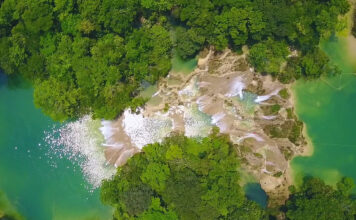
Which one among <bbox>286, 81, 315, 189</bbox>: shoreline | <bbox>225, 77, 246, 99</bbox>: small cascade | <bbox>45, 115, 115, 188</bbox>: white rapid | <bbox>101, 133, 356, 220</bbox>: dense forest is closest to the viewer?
<bbox>101, 133, 356, 220</bbox>: dense forest

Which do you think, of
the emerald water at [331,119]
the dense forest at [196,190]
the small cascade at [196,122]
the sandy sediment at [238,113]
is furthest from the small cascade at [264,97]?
the dense forest at [196,190]

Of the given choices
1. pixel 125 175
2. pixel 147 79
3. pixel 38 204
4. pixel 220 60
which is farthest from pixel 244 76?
pixel 38 204

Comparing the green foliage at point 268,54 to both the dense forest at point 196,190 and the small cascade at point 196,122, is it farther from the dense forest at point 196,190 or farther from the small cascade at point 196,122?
the dense forest at point 196,190

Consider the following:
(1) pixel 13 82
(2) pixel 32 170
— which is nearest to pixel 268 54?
(1) pixel 13 82

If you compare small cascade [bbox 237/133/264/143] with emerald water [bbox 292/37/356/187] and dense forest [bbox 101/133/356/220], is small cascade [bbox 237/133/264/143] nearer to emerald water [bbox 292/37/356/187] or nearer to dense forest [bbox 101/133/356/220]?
dense forest [bbox 101/133/356/220]

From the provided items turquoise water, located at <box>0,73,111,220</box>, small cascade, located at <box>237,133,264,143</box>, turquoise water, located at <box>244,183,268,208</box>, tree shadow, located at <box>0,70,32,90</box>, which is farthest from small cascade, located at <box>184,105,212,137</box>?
tree shadow, located at <box>0,70,32,90</box>

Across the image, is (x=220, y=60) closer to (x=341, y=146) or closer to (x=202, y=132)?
(x=202, y=132)

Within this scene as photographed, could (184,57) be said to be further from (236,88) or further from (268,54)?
(268,54)
